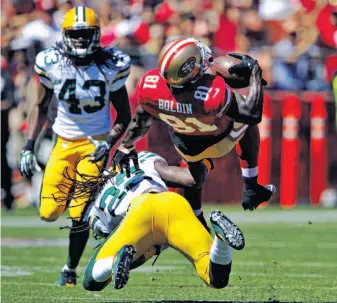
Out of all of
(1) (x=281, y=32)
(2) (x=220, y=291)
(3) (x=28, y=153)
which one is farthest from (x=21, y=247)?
(1) (x=281, y=32)

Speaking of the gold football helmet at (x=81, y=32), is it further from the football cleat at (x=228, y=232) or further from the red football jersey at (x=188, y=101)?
the football cleat at (x=228, y=232)

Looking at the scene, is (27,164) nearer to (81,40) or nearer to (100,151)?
(100,151)

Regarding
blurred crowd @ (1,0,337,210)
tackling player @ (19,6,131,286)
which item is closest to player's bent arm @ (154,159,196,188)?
tackling player @ (19,6,131,286)

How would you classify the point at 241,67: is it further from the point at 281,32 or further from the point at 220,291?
the point at 281,32

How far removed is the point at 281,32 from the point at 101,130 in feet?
22.1

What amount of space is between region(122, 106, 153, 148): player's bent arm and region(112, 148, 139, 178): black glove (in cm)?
7

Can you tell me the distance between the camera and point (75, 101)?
832cm

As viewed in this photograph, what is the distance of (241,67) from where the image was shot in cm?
639

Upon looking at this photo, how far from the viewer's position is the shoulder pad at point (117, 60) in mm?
8266

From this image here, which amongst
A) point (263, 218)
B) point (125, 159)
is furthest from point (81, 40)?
point (263, 218)

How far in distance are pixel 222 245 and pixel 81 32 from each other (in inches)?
107

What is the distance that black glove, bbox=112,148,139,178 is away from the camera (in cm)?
651

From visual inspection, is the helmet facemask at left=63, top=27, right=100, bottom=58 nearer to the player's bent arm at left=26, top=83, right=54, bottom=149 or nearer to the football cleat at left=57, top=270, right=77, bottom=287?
the player's bent arm at left=26, top=83, right=54, bottom=149

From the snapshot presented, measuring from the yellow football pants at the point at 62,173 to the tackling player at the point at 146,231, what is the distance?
126 cm
